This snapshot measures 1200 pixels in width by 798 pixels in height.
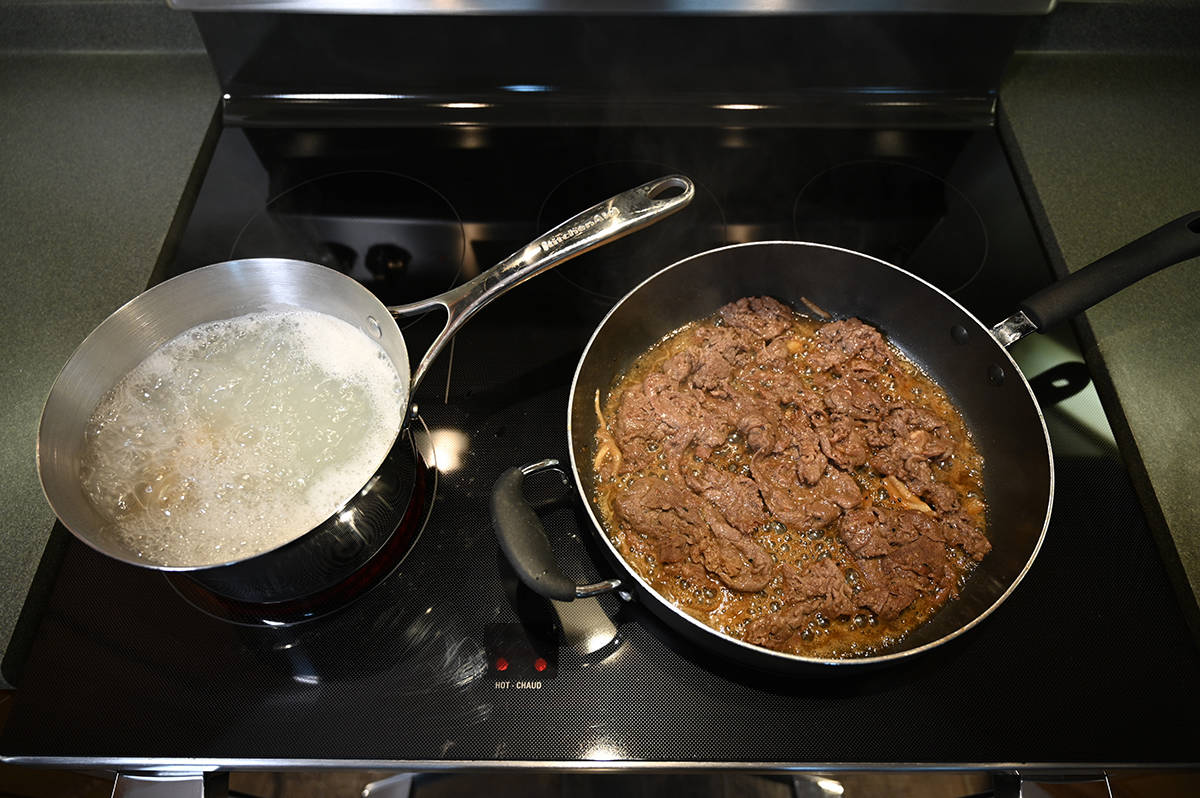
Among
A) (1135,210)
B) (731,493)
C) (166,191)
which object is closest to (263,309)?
(166,191)

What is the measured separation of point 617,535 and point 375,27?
1.09 m

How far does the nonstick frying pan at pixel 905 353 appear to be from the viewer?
0.93 meters

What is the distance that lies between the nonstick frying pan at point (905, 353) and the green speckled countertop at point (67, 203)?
2.55ft

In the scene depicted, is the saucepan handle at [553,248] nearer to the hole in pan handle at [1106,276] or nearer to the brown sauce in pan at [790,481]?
the brown sauce in pan at [790,481]

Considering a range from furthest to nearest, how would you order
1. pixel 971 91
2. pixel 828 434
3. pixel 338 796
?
pixel 971 91
pixel 828 434
pixel 338 796

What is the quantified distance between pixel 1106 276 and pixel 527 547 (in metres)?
0.95

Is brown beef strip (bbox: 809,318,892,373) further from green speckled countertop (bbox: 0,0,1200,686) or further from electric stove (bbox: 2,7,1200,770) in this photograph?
green speckled countertop (bbox: 0,0,1200,686)

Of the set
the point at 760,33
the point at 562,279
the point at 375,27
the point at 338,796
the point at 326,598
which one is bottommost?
the point at 338,796

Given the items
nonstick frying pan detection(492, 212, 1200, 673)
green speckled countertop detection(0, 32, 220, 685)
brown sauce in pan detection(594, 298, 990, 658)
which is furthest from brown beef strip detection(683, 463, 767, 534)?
green speckled countertop detection(0, 32, 220, 685)

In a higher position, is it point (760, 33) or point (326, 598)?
point (760, 33)

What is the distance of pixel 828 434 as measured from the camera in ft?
3.85

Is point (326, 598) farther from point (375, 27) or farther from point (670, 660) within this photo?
point (375, 27)

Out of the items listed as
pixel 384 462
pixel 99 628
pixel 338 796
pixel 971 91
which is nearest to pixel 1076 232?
pixel 971 91

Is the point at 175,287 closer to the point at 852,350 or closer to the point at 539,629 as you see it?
the point at 539,629
